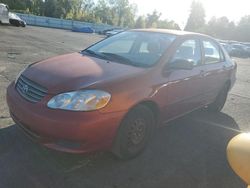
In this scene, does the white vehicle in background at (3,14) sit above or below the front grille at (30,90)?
below

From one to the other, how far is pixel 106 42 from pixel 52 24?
149 ft

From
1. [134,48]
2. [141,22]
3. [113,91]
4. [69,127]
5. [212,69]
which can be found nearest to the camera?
[69,127]

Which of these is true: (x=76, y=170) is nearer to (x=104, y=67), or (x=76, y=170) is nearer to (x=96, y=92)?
(x=96, y=92)

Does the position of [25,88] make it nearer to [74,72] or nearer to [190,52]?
[74,72]

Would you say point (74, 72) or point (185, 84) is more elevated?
point (74, 72)

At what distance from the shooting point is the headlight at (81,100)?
3.26 m

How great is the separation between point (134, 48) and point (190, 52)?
881 mm

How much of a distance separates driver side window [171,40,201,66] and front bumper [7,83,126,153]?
155 centimetres

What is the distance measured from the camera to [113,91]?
343cm

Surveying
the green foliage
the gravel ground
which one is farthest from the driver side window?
the green foliage

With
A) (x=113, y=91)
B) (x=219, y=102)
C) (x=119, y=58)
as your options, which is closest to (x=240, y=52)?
(x=219, y=102)

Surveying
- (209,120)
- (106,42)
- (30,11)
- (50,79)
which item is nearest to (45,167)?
(50,79)

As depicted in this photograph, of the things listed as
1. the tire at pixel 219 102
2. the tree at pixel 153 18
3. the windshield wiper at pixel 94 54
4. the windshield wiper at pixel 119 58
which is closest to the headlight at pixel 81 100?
the windshield wiper at pixel 119 58

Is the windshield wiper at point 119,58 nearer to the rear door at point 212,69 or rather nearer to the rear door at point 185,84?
the rear door at point 185,84
